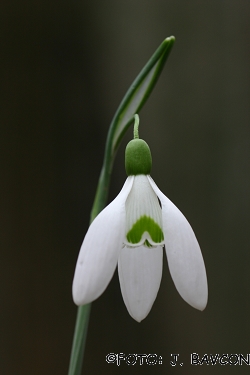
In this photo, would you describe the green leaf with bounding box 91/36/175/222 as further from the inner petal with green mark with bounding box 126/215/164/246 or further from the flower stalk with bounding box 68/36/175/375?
the inner petal with green mark with bounding box 126/215/164/246

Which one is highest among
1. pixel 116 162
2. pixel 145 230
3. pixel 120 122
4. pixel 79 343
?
pixel 116 162

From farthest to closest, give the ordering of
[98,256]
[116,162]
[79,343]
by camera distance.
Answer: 1. [116,162]
2. [79,343]
3. [98,256]

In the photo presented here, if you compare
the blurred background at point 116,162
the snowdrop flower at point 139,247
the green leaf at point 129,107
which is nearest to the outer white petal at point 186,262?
the snowdrop flower at point 139,247

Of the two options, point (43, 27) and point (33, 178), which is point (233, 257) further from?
point (43, 27)

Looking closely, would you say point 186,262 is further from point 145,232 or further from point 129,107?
point 129,107

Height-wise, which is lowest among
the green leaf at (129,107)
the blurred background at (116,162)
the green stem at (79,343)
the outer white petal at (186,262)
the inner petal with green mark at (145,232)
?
the green stem at (79,343)

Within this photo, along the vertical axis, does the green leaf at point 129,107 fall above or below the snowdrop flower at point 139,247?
above

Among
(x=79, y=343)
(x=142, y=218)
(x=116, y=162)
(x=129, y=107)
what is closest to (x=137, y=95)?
(x=129, y=107)

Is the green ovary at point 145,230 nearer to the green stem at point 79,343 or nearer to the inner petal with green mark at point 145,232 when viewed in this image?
the inner petal with green mark at point 145,232
